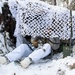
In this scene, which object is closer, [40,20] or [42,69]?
[42,69]

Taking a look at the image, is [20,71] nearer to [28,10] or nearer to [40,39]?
[40,39]

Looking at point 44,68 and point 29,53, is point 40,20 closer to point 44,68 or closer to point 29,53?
point 29,53

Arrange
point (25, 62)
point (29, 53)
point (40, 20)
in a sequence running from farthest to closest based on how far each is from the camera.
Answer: point (40, 20) < point (29, 53) < point (25, 62)

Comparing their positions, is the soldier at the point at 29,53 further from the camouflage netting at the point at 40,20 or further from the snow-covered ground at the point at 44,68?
the camouflage netting at the point at 40,20

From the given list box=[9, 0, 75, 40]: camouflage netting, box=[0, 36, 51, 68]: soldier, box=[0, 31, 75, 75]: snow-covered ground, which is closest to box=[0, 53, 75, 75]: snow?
box=[0, 31, 75, 75]: snow-covered ground

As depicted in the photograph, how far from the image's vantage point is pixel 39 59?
5.09 metres

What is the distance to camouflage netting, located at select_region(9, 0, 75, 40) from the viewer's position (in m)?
5.53

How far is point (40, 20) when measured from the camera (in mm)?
5574

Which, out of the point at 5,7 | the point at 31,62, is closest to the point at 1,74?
the point at 31,62

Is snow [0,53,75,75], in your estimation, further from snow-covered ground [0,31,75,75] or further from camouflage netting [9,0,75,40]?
camouflage netting [9,0,75,40]

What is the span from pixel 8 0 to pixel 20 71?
78.3 inches

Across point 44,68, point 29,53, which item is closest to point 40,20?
point 29,53

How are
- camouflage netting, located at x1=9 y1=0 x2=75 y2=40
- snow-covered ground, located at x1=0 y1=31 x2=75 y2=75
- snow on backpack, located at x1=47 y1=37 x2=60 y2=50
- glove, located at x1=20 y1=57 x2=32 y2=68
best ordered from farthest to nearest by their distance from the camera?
camouflage netting, located at x1=9 y1=0 x2=75 y2=40 < snow on backpack, located at x1=47 y1=37 x2=60 y2=50 < glove, located at x1=20 y1=57 x2=32 y2=68 < snow-covered ground, located at x1=0 y1=31 x2=75 y2=75

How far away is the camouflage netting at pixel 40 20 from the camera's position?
553 cm
